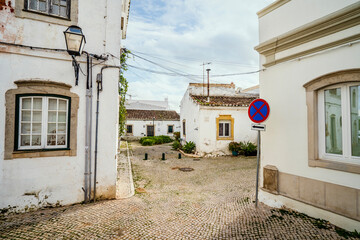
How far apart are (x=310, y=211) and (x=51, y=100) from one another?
6.55m

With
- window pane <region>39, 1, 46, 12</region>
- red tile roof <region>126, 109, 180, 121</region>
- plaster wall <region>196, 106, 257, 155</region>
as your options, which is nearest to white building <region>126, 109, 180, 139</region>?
red tile roof <region>126, 109, 180, 121</region>

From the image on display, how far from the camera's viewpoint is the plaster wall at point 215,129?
13.1 meters

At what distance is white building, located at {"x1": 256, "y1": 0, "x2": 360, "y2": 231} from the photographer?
355cm

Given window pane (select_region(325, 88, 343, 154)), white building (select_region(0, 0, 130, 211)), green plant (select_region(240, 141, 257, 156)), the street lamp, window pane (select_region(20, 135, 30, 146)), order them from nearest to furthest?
window pane (select_region(325, 88, 343, 154)) < the street lamp < white building (select_region(0, 0, 130, 211)) < window pane (select_region(20, 135, 30, 146)) < green plant (select_region(240, 141, 257, 156))

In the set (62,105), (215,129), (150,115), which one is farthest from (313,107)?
(150,115)

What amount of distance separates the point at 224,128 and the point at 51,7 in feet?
37.4

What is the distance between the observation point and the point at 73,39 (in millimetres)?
4219

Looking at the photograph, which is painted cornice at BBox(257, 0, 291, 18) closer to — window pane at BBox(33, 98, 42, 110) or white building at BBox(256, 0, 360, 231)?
white building at BBox(256, 0, 360, 231)

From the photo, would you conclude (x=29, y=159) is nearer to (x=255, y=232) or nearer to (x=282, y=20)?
(x=255, y=232)

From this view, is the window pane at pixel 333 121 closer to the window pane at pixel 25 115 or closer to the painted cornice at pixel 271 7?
the painted cornice at pixel 271 7

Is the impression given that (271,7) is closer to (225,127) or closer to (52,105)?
(52,105)

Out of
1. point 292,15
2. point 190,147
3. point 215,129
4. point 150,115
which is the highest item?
point 292,15

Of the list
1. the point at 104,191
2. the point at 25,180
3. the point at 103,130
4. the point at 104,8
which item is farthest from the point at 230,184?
the point at 104,8

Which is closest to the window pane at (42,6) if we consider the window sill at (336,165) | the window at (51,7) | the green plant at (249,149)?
the window at (51,7)
